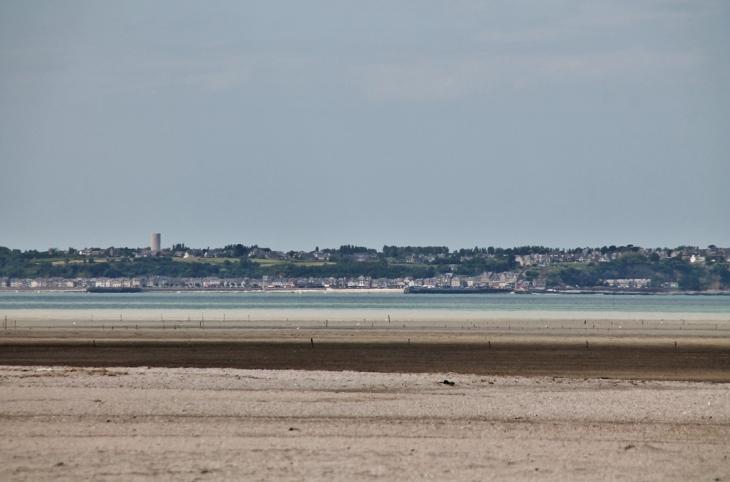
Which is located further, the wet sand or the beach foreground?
the wet sand

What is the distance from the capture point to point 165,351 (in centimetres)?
5053

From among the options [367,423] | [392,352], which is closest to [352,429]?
[367,423]

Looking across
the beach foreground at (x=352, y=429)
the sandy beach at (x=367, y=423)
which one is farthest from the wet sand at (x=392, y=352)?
the beach foreground at (x=352, y=429)

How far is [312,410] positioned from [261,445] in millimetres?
4337

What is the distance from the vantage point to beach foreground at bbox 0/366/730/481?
706 inches

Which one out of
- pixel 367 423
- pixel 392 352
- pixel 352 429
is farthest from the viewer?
pixel 392 352

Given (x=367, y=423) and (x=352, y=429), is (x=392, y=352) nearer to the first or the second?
(x=367, y=423)

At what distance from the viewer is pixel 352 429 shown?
21.5 m

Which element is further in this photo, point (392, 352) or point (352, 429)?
point (392, 352)

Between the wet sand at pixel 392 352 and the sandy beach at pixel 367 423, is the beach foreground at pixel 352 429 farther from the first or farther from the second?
the wet sand at pixel 392 352

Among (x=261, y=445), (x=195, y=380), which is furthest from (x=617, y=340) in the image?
(x=261, y=445)

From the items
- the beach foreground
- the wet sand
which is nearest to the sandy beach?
the beach foreground

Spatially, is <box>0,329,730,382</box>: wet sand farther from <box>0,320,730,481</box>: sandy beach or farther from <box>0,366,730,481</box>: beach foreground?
<box>0,366,730,481</box>: beach foreground

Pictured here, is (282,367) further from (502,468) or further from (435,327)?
(435,327)
